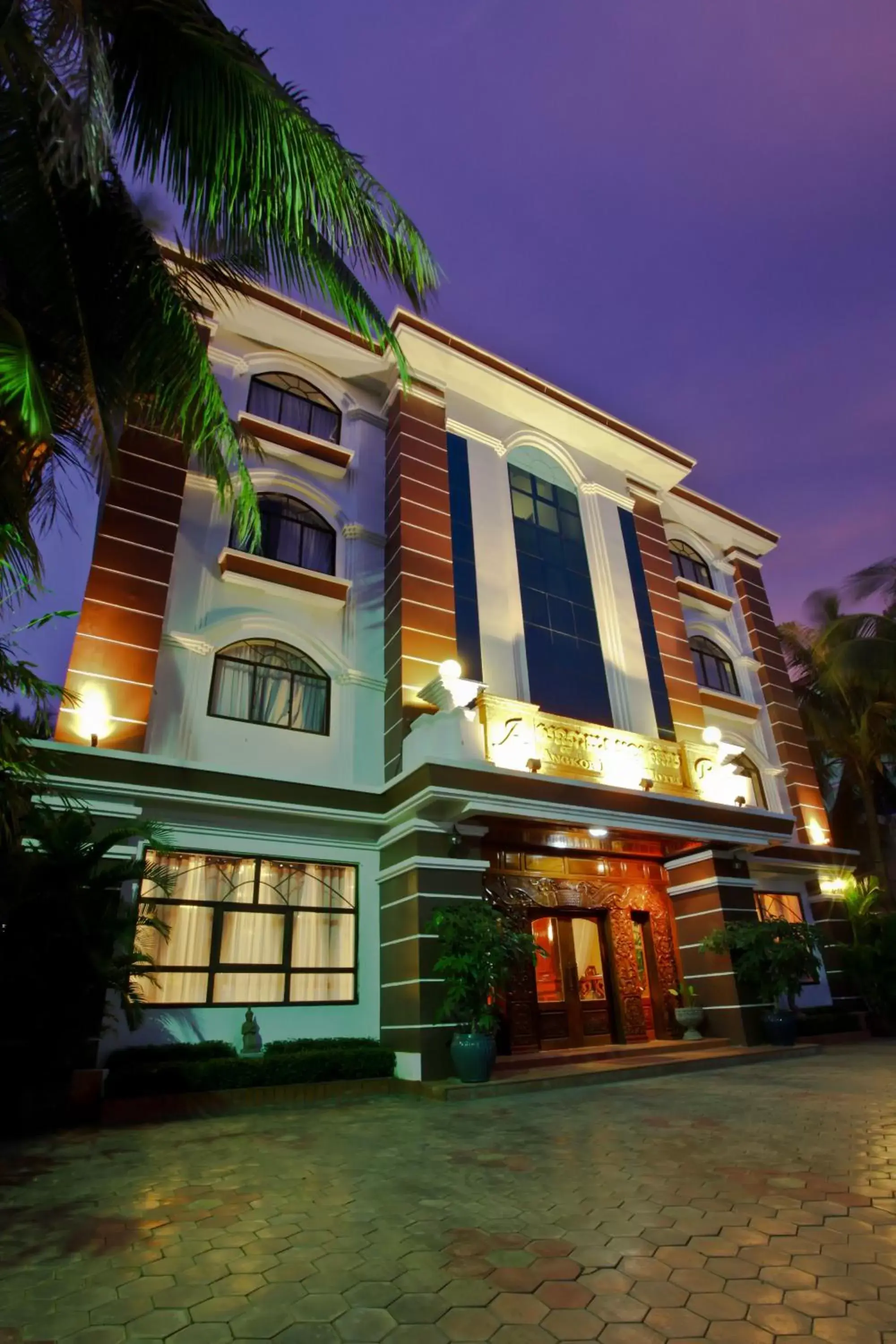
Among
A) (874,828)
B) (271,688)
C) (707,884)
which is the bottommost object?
(707,884)

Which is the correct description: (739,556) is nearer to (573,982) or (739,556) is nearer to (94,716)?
(573,982)

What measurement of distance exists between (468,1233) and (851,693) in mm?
19334

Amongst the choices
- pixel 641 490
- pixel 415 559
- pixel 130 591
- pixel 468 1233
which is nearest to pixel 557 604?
pixel 415 559

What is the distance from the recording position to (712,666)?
1802 cm

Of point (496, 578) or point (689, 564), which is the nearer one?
point (496, 578)

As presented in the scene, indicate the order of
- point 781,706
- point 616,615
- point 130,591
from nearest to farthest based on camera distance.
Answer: point 130,591
point 616,615
point 781,706

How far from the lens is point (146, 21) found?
5484mm

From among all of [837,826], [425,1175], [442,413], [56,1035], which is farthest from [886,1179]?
[837,826]

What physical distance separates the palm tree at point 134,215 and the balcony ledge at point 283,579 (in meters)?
3.75

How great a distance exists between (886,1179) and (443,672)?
7871 mm

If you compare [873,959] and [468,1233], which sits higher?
[873,959]

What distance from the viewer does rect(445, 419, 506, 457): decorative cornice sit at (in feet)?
47.7

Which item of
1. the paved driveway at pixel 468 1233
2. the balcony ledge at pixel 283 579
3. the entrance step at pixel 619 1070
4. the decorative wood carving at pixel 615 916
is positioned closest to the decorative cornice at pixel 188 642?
the balcony ledge at pixel 283 579

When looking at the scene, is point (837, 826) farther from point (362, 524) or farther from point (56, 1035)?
point (56, 1035)
